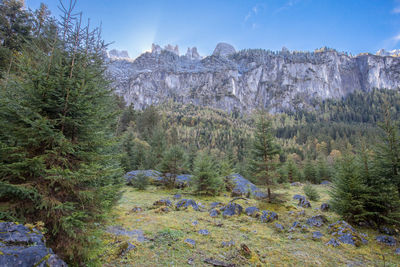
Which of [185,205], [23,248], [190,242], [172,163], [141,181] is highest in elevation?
[23,248]

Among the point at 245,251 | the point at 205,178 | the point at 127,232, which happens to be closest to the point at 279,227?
the point at 245,251

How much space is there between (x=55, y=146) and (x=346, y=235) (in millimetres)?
12220

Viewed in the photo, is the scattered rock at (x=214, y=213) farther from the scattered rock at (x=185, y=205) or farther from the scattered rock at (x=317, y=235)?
the scattered rock at (x=317, y=235)

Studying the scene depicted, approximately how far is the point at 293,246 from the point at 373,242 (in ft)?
13.4

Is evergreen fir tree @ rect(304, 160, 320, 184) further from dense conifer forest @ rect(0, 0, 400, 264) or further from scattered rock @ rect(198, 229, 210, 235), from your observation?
scattered rock @ rect(198, 229, 210, 235)

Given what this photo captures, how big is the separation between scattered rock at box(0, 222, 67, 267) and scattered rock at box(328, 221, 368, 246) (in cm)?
1064

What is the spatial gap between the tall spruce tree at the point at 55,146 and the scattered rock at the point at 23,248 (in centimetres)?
43

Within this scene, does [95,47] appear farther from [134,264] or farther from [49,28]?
[134,264]

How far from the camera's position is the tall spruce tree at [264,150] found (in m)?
13.6

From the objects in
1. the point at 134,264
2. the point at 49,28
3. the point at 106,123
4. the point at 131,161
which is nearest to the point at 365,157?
the point at 134,264

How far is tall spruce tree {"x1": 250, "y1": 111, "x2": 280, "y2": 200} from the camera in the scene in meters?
13.6

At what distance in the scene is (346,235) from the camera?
7.74 metres

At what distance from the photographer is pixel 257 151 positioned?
14281 millimetres

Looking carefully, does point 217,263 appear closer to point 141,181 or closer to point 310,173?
point 141,181
